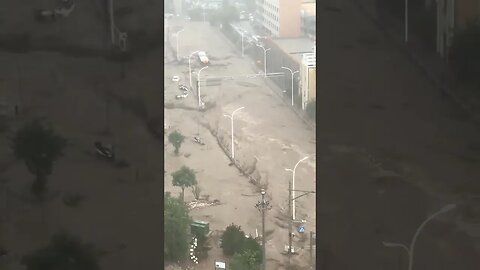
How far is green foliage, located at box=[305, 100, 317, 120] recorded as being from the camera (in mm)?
1379

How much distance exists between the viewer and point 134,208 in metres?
1.38

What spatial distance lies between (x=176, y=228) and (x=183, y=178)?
4.8 inches

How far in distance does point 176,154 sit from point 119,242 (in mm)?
251

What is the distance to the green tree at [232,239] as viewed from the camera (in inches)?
55.0

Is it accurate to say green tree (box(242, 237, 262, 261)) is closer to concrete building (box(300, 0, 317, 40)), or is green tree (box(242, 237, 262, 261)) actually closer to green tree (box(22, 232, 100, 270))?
green tree (box(22, 232, 100, 270))

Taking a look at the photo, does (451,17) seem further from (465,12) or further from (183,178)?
(183,178)

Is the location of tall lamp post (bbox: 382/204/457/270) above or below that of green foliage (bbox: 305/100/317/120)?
below

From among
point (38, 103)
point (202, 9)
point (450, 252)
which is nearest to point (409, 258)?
point (450, 252)

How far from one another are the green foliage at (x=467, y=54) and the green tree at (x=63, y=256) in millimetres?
943

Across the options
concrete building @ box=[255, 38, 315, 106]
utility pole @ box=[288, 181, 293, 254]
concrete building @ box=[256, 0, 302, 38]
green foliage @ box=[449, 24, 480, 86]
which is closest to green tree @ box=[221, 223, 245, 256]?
utility pole @ box=[288, 181, 293, 254]

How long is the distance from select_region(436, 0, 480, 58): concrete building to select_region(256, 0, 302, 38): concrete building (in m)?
0.31

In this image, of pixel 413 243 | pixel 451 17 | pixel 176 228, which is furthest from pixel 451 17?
pixel 176 228

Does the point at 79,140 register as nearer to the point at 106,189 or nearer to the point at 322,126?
the point at 106,189

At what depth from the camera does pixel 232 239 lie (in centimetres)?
140
